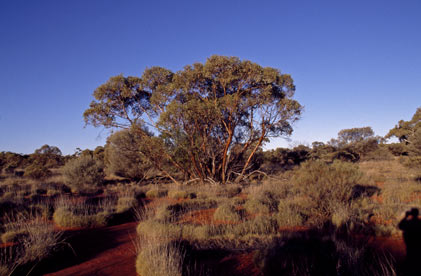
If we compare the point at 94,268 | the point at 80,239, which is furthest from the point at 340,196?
the point at 80,239

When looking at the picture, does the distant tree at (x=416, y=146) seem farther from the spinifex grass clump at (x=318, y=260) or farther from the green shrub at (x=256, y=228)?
the spinifex grass clump at (x=318, y=260)

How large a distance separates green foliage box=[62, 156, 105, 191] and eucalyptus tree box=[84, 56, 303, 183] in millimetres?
2934

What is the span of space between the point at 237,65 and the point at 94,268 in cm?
1276

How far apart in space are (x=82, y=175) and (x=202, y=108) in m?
8.59

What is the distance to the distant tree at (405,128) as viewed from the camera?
34303 mm

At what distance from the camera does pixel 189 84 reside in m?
15.0

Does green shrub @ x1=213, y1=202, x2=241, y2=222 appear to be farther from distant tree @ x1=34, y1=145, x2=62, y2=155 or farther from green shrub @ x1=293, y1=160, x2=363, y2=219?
distant tree @ x1=34, y1=145, x2=62, y2=155

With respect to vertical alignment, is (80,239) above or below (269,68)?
below

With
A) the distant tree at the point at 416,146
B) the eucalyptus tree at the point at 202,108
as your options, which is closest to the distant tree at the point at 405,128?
the distant tree at the point at 416,146

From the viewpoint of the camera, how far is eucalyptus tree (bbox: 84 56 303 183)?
46.7ft

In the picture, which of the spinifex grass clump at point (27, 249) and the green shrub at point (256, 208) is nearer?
the spinifex grass clump at point (27, 249)

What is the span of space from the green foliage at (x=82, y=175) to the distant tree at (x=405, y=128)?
3922 centimetres

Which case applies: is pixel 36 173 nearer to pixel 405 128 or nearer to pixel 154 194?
pixel 154 194

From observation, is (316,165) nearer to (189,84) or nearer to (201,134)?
(201,134)
